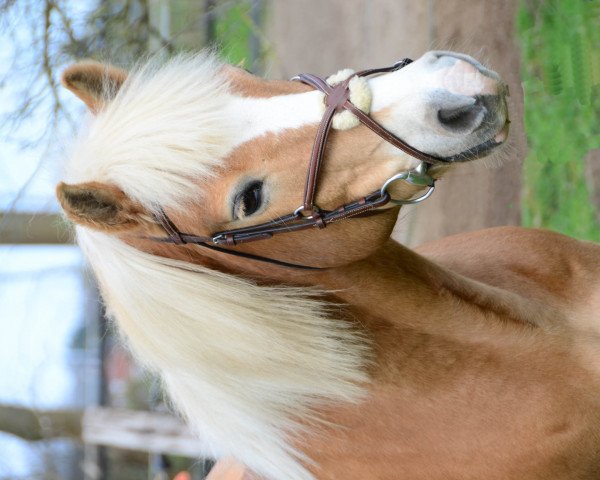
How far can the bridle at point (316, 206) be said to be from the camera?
2139 mm

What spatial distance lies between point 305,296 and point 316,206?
1.15 ft

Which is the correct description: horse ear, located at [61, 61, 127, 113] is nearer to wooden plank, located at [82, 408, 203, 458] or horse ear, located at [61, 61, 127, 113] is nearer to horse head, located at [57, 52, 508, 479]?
horse head, located at [57, 52, 508, 479]

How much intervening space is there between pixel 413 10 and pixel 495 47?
135 centimetres

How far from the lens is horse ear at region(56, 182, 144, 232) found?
215 cm

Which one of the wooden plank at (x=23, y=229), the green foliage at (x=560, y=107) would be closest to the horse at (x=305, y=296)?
the green foliage at (x=560, y=107)

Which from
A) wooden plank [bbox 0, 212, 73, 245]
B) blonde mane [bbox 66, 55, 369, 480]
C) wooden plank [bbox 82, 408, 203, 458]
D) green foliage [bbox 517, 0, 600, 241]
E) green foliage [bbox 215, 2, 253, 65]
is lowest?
wooden plank [bbox 82, 408, 203, 458]

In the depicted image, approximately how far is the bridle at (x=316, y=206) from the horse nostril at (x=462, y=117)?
118mm

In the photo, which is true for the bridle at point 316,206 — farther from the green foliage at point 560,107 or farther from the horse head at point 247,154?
the green foliage at point 560,107

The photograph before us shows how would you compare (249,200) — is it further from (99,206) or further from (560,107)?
(560,107)

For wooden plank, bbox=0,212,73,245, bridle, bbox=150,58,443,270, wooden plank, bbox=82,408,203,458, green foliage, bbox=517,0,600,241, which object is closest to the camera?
bridle, bbox=150,58,443,270

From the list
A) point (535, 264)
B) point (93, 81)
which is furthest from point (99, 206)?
point (535, 264)

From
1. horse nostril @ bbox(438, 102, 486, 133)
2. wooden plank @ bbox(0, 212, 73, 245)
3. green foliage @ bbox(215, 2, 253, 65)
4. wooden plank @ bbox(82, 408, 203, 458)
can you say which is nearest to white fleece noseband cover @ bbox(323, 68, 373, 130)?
horse nostril @ bbox(438, 102, 486, 133)

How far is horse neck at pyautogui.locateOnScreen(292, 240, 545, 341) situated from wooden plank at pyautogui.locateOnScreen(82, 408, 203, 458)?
4.28 metres

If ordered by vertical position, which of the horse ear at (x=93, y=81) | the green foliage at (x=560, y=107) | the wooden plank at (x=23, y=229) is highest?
the green foliage at (x=560, y=107)
